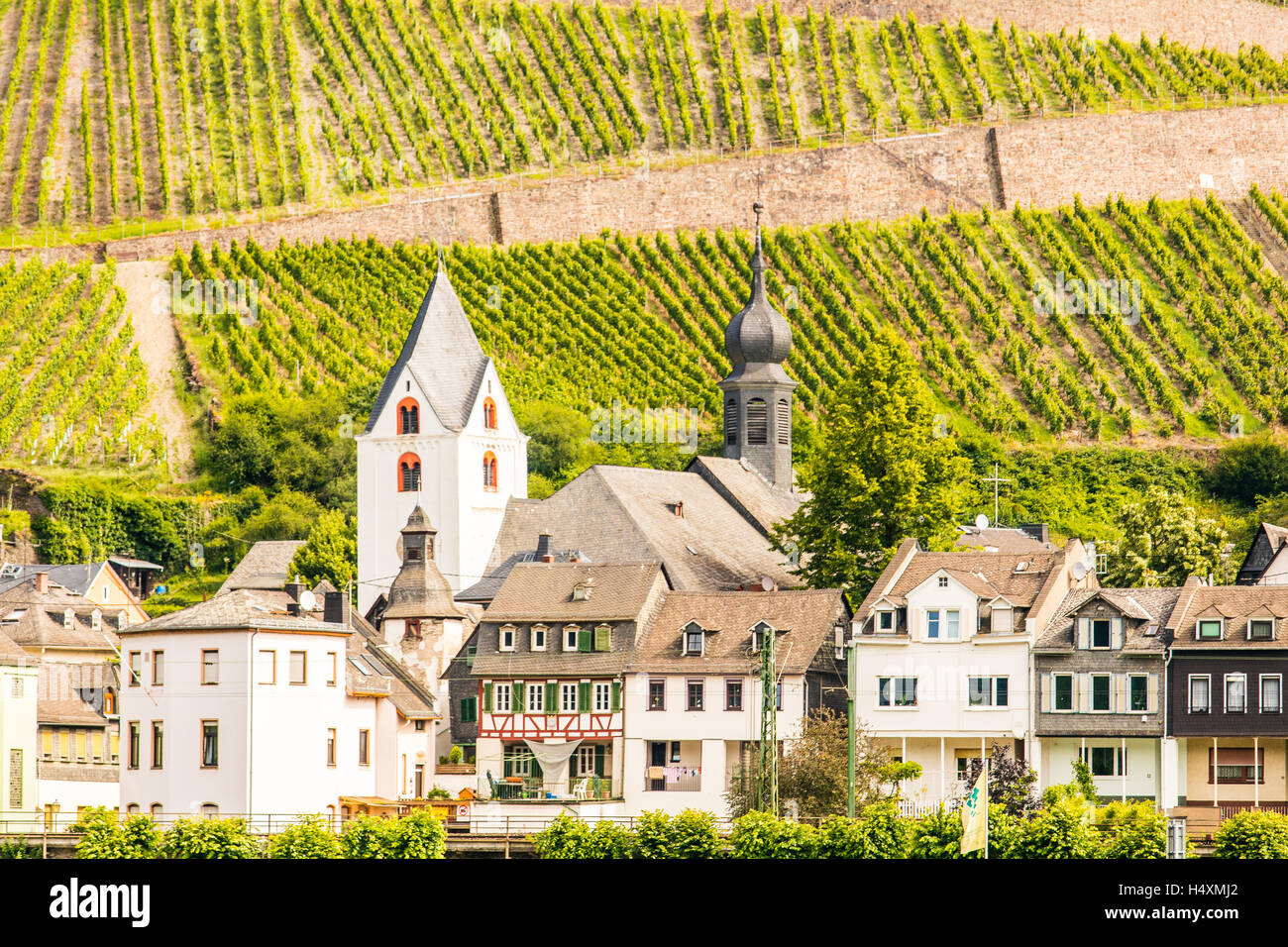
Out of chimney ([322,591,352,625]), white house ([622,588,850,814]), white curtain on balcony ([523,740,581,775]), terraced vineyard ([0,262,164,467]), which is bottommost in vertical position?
white curtain on balcony ([523,740,581,775])

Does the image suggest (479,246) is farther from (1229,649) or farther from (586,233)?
(1229,649)

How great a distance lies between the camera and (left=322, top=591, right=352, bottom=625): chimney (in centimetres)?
6184

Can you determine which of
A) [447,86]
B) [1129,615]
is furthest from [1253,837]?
[447,86]

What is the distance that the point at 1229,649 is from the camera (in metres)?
53.6

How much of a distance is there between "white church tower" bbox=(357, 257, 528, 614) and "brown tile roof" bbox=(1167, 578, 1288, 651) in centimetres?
2514

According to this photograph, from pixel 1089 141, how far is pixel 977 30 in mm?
19781

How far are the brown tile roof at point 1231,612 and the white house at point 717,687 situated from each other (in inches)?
326

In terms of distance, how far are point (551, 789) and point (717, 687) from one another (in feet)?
15.0

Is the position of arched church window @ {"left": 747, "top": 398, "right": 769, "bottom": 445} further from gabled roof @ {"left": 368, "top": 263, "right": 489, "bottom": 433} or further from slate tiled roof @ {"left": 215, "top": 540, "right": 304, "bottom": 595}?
slate tiled roof @ {"left": 215, "top": 540, "right": 304, "bottom": 595}

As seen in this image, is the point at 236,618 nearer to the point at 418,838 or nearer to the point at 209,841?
the point at 209,841

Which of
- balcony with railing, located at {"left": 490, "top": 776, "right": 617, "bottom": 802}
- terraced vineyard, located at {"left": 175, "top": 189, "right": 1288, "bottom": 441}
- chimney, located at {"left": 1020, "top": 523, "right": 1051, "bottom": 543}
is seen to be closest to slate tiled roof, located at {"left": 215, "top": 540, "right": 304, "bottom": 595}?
terraced vineyard, located at {"left": 175, "top": 189, "right": 1288, "bottom": 441}
